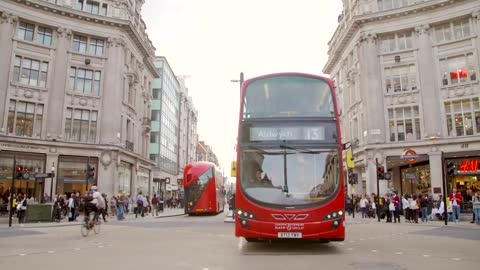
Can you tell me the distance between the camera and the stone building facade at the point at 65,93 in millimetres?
32500

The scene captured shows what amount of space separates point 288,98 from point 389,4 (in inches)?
1266

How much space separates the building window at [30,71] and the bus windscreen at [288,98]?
1136 inches

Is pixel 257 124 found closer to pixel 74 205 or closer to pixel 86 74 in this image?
pixel 74 205

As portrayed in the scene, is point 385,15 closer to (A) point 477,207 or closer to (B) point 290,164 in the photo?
(A) point 477,207

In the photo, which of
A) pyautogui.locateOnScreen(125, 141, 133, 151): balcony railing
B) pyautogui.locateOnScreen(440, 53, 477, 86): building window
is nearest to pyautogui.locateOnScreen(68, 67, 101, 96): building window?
pyautogui.locateOnScreen(125, 141, 133, 151): balcony railing

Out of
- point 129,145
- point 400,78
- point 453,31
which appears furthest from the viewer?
point 129,145

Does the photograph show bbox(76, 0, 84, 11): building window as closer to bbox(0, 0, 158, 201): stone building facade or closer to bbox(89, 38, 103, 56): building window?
bbox(0, 0, 158, 201): stone building facade

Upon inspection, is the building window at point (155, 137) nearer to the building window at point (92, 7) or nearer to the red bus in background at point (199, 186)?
the building window at point (92, 7)

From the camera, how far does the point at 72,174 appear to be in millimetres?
34656

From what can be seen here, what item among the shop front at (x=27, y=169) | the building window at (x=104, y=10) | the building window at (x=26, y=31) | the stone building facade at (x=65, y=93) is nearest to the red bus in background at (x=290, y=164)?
the stone building facade at (x=65, y=93)

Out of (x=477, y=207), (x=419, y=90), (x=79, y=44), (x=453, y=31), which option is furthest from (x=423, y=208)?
(x=79, y=44)

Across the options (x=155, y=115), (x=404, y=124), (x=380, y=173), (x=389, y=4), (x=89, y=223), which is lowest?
(x=89, y=223)

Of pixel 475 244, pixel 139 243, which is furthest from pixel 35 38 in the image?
pixel 475 244

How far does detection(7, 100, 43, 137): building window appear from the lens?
32.5 meters
